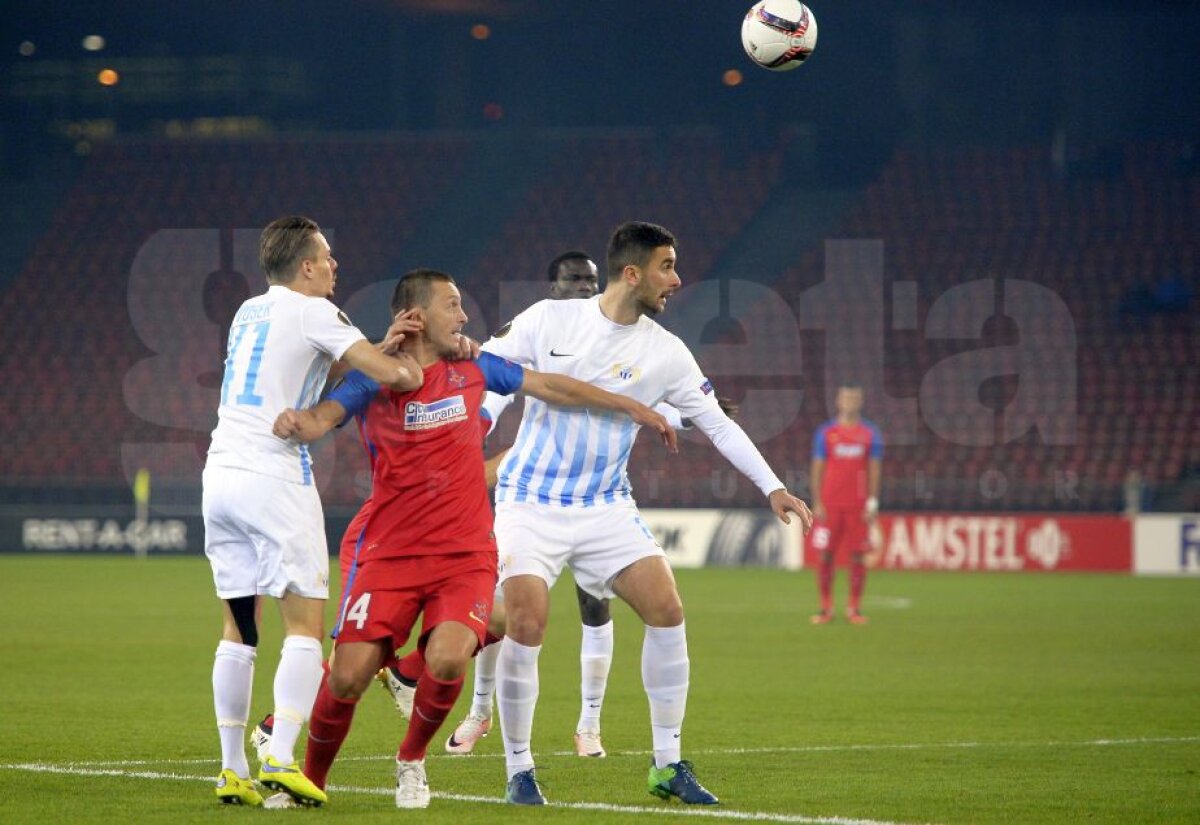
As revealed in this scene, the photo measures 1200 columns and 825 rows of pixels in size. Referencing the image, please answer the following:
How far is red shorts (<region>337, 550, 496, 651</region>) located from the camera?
248 inches

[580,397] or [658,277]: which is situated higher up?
[658,277]

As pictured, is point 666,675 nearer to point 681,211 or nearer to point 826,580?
point 826,580

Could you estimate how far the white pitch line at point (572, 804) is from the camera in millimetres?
6137

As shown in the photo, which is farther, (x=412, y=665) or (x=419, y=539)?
(x=412, y=665)

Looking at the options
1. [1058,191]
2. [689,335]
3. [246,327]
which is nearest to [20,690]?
[246,327]

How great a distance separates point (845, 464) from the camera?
57.6 feet

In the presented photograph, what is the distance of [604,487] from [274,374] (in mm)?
1429

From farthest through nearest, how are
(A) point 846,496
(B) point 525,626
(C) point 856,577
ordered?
1. (A) point 846,496
2. (C) point 856,577
3. (B) point 525,626

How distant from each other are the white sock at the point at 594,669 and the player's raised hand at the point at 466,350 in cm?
231

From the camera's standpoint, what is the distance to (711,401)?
24.4 ft

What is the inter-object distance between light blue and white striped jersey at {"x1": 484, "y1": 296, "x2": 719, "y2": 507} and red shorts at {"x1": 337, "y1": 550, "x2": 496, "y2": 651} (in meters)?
0.77

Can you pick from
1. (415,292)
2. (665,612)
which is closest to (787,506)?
(665,612)

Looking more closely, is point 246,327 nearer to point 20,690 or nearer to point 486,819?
point 486,819

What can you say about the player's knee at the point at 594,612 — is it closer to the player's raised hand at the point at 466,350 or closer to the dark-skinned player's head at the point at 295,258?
the player's raised hand at the point at 466,350
